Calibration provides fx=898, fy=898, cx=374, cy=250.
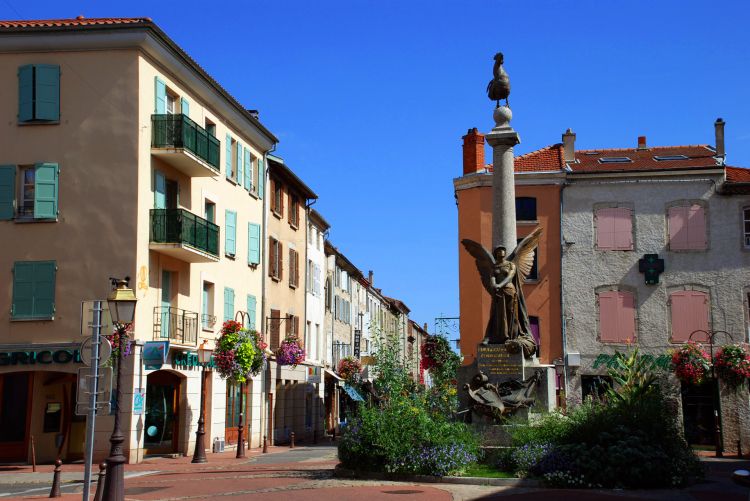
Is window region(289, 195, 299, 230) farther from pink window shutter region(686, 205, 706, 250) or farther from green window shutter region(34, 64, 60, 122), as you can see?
pink window shutter region(686, 205, 706, 250)

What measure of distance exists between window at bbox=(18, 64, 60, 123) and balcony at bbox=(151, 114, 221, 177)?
2785mm

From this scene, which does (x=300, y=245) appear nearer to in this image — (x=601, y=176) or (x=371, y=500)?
(x=601, y=176)

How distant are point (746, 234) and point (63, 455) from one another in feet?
84.4

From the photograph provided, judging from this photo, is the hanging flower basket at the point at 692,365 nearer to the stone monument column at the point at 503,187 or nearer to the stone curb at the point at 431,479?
the stone monument column at the point at 503,187

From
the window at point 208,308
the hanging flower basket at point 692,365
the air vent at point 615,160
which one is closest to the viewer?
the hanging flower basket at point 692,365

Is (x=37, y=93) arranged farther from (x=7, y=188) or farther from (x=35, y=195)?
(x=35, y=195)

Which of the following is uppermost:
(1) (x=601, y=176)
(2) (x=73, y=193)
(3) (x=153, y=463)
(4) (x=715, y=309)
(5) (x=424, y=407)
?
(1) (x=601, y=176)

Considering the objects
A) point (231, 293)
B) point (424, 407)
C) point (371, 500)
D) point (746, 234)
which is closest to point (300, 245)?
point (231, 293)

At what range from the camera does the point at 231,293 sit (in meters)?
31.9

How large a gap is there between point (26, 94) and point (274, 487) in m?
15.1

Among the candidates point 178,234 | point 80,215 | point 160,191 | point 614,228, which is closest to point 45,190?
point 80,215

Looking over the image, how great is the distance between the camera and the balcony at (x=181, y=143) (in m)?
25.8

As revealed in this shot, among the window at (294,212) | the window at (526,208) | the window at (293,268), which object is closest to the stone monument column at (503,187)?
the window at (526,208)

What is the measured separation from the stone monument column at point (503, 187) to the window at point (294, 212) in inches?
867
